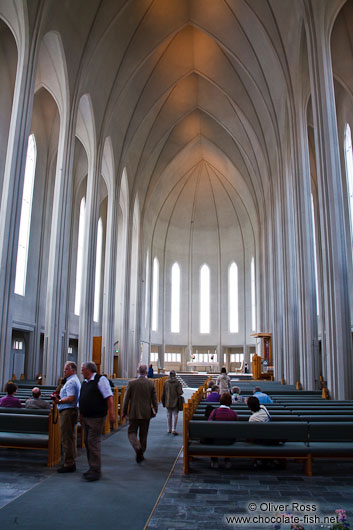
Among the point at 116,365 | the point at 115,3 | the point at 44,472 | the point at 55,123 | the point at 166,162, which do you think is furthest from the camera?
the point at 166,162

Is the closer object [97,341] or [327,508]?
[327,508]

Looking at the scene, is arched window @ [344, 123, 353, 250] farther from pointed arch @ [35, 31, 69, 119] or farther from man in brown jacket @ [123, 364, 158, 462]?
man in brown jacket @ [123, 364, 158, 462]

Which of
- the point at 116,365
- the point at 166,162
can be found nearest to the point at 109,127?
the point at 166,162

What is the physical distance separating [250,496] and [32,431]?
3440 millimetres

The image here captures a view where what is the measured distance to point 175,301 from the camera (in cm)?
4225

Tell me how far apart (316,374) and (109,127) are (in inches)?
649

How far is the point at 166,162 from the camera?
34.2m

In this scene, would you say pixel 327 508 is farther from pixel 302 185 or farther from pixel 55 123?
pixel 55 123

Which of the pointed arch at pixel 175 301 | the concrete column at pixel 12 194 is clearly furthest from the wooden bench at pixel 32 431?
the pointed arch at pixel 175 301

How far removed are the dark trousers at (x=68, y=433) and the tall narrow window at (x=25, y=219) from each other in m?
15.6

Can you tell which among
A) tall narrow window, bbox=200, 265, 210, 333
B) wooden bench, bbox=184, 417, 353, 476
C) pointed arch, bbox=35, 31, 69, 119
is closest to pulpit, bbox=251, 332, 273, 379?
tall narrow window, bbox=200, 265, 210, 333

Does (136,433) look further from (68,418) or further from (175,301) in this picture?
(175,301)

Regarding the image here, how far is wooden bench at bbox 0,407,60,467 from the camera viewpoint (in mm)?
6477

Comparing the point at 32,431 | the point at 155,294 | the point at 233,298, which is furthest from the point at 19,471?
the point at 233,298
